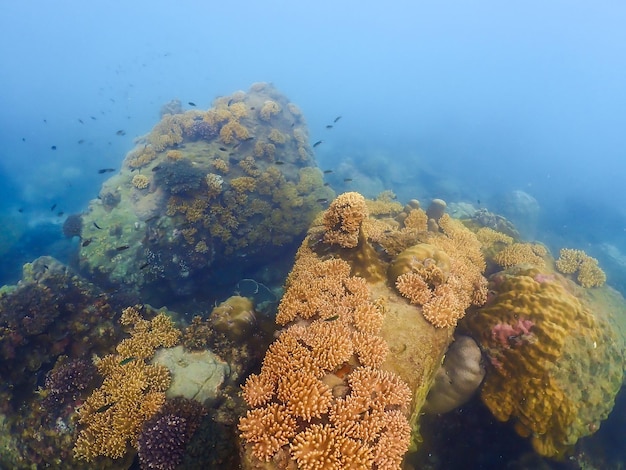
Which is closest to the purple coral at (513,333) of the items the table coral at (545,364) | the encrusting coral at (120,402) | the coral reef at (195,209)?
the table coral at (545,364)

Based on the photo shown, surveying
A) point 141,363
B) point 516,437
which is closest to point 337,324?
point 141,363

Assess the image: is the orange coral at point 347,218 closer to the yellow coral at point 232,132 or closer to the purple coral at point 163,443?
the purple coral at point 163,443

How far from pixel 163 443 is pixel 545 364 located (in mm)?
7002

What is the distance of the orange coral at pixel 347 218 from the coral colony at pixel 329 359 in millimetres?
33

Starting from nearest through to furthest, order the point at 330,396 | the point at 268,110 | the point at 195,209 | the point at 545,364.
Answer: the point at 330,396 → the point at 545,364 → the point at 195,209 → the point at 268,110

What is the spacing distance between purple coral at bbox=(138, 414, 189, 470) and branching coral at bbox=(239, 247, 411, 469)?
1578 mm

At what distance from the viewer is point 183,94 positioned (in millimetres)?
114000

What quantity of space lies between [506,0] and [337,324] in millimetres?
261141

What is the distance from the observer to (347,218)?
276 inches

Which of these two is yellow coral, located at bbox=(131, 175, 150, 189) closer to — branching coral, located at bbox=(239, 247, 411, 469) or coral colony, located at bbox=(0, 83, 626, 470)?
coral colony, located at bbox=(0, 83, 626, 470)

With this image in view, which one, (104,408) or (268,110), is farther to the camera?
(268,110)

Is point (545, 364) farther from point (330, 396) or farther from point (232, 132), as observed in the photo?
point (232, 132)

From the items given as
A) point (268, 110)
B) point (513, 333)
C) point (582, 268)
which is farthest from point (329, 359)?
point (268, 110)

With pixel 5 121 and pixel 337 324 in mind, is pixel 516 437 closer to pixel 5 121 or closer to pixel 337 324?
pixel 337 324
